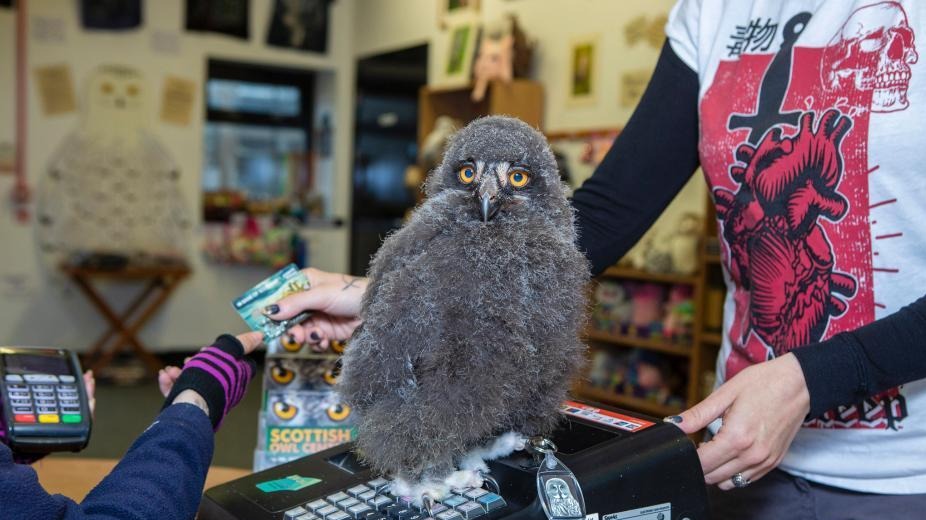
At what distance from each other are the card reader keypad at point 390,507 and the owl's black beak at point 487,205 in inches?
8.3

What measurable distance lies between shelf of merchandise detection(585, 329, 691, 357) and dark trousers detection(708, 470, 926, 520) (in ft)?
6.88

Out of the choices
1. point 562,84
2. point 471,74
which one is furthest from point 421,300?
point 471,74

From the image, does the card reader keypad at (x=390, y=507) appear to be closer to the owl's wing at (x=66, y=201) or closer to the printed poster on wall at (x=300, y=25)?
the owl's wing at (x=66, y=201)

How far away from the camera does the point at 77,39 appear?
428cm

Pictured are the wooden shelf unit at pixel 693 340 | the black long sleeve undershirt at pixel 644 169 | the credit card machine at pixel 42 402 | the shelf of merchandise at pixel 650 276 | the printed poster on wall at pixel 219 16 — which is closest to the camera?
the credit card machine at pixel 42 402

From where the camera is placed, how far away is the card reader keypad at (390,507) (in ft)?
1.85

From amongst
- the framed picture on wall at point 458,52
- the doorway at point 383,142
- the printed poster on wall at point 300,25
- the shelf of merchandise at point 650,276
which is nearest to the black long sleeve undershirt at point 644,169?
the shelf of merchandise at point 650,276

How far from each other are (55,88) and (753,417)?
4.47 meters

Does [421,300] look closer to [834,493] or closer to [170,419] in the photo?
[170,419]

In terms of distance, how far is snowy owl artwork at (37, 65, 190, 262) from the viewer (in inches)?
167

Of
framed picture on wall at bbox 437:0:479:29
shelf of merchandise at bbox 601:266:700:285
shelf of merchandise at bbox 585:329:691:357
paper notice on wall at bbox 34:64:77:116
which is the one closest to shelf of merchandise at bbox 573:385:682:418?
shelf of merchandise at bbox 585:329:691:357

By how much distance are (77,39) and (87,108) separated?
38 cm

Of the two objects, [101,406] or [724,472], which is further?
[101,406]

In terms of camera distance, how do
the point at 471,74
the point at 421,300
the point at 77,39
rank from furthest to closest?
the point at 77,39
the point at 471,74
the point at 421,300
